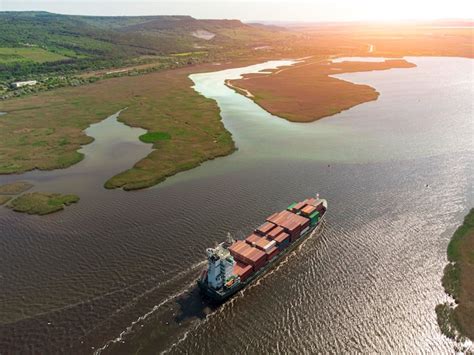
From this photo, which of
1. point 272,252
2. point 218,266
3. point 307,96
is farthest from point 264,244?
point 307,96

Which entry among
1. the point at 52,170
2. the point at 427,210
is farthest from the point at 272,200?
the point at 52,170

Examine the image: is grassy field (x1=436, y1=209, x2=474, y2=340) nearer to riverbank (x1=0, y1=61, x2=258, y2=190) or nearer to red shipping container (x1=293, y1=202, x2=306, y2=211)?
red shipping container (x1=293, y1=202, x2=306, y2=211)

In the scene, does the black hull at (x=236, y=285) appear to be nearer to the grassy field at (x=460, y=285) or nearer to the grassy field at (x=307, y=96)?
the grassy field at (x=460, y=285)

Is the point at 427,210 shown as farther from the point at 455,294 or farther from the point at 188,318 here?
the point at 188,318

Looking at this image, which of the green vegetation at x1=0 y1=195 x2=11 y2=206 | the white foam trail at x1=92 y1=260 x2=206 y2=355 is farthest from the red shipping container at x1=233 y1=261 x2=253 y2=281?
the green vegetation at x1=0 y1=195 x2=11 y2=206

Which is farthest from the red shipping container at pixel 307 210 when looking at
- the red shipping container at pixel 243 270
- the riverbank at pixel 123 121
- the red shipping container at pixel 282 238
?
the riverbank at pixel 123 121

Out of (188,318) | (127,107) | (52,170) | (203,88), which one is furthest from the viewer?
(203,88)
